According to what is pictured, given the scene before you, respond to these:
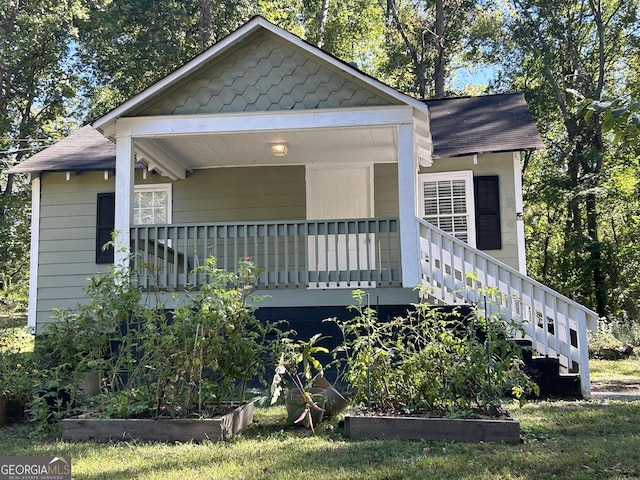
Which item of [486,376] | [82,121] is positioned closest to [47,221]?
[486,376]

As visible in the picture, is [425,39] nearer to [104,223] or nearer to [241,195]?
[241,195]

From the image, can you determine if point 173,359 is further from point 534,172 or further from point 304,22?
point 304,22

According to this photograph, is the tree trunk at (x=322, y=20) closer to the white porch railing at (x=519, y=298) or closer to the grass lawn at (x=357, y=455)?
the white porch railing at (x=519, y=298)

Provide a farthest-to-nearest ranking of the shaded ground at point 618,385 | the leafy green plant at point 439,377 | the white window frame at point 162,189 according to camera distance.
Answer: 1. the white window frame at point 162,189
2. the shaded ground at point 618,385
3. the leafy green plant at point 439,377

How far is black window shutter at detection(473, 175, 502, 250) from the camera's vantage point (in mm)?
9102

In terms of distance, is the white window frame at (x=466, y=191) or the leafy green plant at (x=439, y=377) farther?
the white window frame at (x=466, y=191)

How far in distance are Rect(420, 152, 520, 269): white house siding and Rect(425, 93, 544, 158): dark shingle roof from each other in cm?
27

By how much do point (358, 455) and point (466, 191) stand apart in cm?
603

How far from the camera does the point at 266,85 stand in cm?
738

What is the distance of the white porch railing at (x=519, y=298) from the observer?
6.40 metres

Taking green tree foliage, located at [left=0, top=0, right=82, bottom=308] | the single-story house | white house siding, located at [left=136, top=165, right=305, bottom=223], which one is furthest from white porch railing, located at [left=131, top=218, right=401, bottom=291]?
green tree foliage, located at [left=0, top=0, right=82, bottom=308]

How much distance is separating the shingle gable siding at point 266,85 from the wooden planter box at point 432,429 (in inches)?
161

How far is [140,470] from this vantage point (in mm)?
3902

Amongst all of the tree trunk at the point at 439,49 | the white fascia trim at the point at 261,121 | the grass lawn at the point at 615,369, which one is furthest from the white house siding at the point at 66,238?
the tree trunk at the point at 439,49
